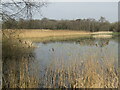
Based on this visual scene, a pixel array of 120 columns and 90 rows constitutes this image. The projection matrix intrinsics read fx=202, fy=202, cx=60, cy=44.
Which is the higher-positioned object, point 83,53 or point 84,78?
point 83,53

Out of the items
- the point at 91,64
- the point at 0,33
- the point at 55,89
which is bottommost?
the point at 55,89

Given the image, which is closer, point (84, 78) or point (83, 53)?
point (84, 78)

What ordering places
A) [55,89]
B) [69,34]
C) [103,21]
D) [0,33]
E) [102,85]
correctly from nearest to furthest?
[102,85]
[55,89]
[0,33]
[69,34]
[103,21]

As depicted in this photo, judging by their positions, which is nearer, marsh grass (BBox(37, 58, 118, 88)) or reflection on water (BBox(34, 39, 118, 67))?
marsh grass (BBox(37, 58, 118, 88))

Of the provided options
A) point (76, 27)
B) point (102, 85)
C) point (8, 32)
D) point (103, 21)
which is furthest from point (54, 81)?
point (103, 21)

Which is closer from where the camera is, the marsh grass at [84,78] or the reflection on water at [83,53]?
the marsh grass at [84,78]

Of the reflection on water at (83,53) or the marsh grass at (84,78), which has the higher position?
the reflection on water at (83,53)

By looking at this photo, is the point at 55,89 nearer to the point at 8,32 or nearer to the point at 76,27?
the point at 8,32

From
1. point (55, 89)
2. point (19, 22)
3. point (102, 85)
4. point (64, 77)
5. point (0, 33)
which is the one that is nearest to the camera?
point (102, 85)

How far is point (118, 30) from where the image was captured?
29.5 meters

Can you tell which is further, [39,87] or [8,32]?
[8,32]

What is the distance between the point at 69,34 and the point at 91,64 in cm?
2019

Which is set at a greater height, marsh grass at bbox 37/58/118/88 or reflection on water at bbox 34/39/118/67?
reflection on water at bbox 34/39/118/67

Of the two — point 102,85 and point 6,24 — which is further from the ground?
point 6,24
